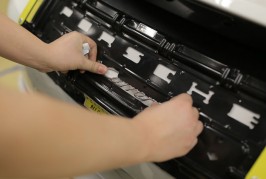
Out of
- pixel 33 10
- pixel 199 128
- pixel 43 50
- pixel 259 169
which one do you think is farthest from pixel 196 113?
pixel 33 10

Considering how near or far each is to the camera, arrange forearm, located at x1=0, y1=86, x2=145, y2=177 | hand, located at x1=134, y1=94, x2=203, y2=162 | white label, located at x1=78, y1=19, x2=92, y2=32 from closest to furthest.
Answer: forearm, located at x1=0, y1=86, x2=145, y2=177 → hand, located at x1=134, y1=94, x2=203, y2=162 → white label, located at x1=78, y1=19, x2=92, y2=32

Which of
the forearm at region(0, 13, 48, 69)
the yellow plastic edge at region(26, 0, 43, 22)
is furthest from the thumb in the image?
the yellow plastic edge at region(26, 0, 43, 22)

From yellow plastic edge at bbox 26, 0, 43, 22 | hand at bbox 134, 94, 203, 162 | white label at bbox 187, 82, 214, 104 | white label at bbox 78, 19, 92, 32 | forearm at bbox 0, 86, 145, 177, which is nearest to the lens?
forearm at bbox 0, 86, 145, 177

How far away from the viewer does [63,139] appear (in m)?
0.42

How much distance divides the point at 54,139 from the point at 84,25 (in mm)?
535

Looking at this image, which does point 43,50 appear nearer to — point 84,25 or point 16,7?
point 84,25

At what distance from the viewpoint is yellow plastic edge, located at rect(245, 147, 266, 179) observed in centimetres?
53

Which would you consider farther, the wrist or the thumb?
the thumb

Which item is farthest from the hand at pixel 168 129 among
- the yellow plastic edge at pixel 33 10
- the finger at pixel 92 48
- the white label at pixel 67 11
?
the yellow plastic edge at pixel 33 10

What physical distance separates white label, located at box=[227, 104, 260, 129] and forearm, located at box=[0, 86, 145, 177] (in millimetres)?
264

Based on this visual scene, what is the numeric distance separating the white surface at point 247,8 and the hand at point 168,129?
211mm

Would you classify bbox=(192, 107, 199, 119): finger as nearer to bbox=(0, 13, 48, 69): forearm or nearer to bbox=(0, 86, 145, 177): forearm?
bbox=(0, 86, 145, 177): forearm

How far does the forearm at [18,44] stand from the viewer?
76 centimetres

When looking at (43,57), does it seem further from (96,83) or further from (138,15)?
(138,15)
